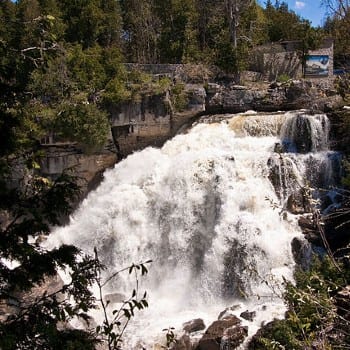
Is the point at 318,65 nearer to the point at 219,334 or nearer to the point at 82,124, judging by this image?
the point at 82,124

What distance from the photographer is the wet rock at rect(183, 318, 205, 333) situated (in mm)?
10766

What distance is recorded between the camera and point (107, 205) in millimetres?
15477

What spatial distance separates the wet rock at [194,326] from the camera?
1077 cm

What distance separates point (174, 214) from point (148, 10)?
1802 centimetres

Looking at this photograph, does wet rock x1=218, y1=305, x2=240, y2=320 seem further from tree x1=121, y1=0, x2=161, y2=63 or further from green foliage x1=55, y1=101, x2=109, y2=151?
tree x1=121, y1=0, x2=161, y2=63

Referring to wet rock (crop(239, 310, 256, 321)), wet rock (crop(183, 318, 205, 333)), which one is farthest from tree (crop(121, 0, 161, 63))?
wet rock (crop(239, 310, 256, 321))

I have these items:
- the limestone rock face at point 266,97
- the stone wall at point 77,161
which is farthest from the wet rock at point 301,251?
the stone wall at point 77,161

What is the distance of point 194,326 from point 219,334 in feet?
3.17

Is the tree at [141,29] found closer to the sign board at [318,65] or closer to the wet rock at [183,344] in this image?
the sign board at [318,65]

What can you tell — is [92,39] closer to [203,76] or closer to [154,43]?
[154,43]

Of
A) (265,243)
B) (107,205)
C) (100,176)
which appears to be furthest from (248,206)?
(100,176)

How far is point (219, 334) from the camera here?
10.0 m

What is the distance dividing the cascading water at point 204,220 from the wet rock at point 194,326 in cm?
34

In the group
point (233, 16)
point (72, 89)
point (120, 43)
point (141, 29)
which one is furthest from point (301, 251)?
point (120, 43)
